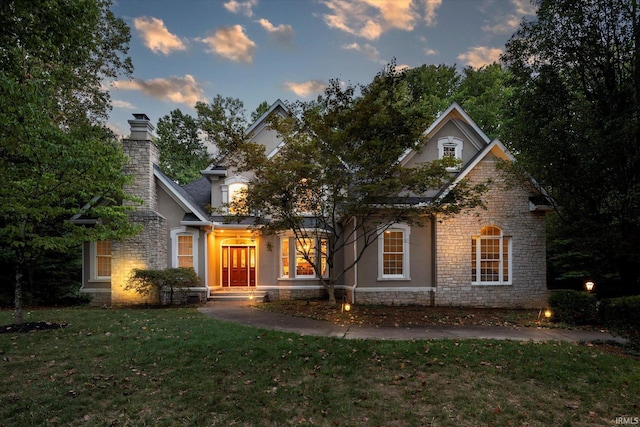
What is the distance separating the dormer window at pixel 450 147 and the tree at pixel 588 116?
11.6ft

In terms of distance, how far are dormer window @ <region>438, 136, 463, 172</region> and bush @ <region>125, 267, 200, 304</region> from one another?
12.0m

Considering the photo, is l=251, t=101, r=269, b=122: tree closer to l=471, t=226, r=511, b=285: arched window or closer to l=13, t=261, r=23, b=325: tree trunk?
l=471, t=226, r=511, b=285: arched window

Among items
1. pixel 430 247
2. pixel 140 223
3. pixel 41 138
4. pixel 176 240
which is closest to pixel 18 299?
pixel 41 138

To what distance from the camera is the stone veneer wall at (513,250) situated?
12508 millimetres

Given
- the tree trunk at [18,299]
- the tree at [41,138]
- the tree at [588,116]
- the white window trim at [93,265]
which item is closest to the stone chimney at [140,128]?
the tree at [41,138]

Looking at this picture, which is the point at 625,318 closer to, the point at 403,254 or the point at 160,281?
the point at 403,254

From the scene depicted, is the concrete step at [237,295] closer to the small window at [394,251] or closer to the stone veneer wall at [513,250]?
the small window at [394,251]

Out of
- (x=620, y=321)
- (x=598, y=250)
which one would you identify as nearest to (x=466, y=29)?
(x=598, y=250)

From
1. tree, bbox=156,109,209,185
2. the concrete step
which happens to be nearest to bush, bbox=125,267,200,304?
the concrete step

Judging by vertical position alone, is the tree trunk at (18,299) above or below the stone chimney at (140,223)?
below

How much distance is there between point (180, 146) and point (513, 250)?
2851 cm

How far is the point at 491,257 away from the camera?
42.1 feet

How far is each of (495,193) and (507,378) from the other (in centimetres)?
922

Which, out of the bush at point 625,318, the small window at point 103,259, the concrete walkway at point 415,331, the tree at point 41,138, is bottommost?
the concrete walkway at point 415,331
